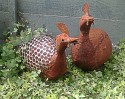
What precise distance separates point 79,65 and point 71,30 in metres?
0.45

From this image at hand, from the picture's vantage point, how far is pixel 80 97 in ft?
9.40

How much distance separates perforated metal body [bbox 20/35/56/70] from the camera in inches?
124

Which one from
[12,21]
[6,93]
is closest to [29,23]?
[12,21]

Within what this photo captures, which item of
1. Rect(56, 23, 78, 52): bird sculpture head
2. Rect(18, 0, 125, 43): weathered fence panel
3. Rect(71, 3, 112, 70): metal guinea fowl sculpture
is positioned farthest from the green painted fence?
Rect(56, 23, 78, 52): bird sculpture head

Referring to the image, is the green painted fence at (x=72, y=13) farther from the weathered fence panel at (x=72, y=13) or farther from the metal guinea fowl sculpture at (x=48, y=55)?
the metal guinea fowl sculpture at (x=48, y=55)

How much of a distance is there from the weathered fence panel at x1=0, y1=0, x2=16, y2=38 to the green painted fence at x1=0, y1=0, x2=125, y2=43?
5cm


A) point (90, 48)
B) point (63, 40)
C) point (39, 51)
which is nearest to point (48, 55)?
point (39, 51)

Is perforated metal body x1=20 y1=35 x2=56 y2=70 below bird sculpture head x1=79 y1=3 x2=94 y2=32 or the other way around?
below

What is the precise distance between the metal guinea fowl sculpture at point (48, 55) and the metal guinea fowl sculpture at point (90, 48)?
18 cm

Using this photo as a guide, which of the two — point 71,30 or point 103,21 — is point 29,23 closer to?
point 71,30

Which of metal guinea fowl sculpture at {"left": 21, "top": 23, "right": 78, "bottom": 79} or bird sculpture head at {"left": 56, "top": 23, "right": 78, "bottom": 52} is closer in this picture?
bird sculpture head at {"left": 56, "top": 23, "right": 78, "bottom": 52}

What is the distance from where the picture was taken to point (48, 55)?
3.15 metres

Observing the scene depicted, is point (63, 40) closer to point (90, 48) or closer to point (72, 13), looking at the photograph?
point (90, 48)

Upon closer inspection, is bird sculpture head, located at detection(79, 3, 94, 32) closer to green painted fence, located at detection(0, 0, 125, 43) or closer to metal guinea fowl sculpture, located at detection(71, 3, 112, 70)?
metal guinea fowl sculpture, located at detection(71, 3, 112, 70)
